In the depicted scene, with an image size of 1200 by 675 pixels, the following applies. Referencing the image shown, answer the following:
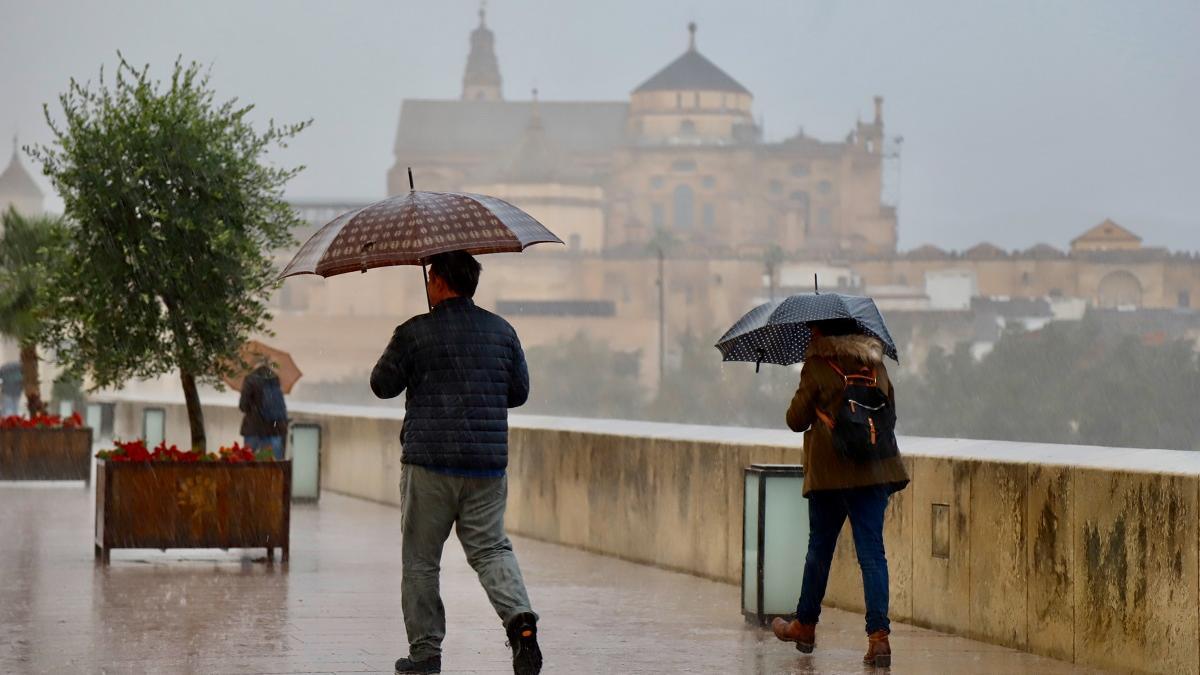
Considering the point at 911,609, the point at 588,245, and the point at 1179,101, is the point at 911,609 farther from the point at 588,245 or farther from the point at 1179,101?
the point at 1179,101

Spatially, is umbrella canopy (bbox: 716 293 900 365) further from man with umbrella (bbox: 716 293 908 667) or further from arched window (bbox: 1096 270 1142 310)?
arched window (bbox: 1096 270 1142 310)

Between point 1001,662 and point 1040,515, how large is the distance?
67cm

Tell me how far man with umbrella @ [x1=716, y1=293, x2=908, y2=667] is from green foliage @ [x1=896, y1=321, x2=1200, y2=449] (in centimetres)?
8109

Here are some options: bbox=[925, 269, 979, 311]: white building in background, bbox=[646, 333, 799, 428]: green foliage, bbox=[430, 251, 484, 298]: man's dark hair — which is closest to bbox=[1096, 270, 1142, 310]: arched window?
bbox=[925, 269, 979, 311]: white building in background

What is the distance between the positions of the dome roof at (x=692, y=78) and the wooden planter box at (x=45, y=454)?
119m

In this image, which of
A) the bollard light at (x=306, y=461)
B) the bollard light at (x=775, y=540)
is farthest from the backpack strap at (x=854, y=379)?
the bollard light at (x=306, y=461)

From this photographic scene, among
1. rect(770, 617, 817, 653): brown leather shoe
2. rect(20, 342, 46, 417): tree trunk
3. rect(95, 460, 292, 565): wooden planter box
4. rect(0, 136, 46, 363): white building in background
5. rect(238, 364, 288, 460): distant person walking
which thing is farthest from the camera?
rect(0, 136, 46, 363): white building in background

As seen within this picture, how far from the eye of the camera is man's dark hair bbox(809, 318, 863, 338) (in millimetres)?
7098

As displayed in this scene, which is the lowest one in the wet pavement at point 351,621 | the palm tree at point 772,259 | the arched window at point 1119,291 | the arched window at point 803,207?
the wet pavement at point 351,621

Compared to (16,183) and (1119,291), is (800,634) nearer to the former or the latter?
(1119,291)

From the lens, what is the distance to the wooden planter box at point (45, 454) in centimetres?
1912

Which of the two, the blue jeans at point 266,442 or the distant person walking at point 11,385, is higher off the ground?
the distant person walking at point 11,385

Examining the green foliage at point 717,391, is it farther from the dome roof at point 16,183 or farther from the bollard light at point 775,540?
the bollard light at point 775,540

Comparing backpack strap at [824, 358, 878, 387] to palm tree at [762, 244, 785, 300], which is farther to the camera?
palm tree at [762, 244, 785, 300]
